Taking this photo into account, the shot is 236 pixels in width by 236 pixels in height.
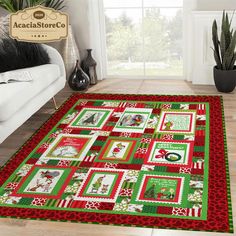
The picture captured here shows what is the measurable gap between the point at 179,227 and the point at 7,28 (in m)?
2.53

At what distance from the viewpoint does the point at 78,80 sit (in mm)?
4742

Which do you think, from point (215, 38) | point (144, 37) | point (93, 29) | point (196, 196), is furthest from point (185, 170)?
point (93, 29)

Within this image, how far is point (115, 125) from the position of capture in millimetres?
3945

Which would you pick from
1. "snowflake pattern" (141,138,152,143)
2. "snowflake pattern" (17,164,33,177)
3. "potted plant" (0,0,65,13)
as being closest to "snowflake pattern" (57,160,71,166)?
"snowflake pattern" (17,164,33,177)

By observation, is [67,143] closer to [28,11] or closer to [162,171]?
[162,171]

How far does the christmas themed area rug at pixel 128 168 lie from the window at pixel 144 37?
2.48ft

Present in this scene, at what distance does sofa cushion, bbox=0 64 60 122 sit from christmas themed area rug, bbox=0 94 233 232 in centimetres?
31

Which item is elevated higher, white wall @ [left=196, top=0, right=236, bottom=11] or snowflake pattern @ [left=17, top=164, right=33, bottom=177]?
white wall @ [left=196, top=0, right=236, bottom=11]

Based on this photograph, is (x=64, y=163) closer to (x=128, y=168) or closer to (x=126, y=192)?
(x=128, y=168)

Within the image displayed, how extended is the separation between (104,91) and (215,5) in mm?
1374

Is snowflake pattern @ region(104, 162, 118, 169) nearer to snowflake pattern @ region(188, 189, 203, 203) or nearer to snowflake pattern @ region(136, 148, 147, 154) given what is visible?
snowflake pattern @ region(136, 148, 147, 154)

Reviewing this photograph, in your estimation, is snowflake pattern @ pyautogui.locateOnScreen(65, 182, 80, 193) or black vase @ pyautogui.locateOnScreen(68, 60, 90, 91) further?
black vase @ pyautogui.locateOnScreen(68, 60, 90, 91)

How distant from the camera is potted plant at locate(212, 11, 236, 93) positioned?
14.2 ft

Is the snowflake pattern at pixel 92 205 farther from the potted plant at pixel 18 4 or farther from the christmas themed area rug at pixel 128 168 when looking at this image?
the potted plant at pixel 18 4
